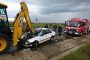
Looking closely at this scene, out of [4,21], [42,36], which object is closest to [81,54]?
[42,36]

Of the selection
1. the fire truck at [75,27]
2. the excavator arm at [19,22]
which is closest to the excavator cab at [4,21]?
the excavator arm at [19,22]

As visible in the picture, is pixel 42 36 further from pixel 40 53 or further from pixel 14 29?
pixel 14 29

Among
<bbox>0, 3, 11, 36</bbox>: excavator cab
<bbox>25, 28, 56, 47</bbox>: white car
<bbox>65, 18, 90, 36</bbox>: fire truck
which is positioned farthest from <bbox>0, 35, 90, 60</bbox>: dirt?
<bbox>65, 18, 90, 36</bbox>: fire truck

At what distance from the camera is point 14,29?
59.6 feet

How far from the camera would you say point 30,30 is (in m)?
20.3

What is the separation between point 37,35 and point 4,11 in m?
6.14

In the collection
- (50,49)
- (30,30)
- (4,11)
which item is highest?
(4,11)

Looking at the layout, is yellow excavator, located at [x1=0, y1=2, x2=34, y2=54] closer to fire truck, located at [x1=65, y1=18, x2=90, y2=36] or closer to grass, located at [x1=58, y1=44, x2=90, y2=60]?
grass, located at [x1=58, y1=44, x2=90, y2=60]

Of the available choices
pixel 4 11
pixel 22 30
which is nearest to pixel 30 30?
pixel 22 30

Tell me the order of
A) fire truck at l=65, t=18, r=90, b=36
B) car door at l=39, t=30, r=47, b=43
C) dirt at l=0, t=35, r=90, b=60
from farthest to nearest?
1. fire truck at l=65, t=18, r=90, b=36
2. car door at l=39, t=30, r=47, b=43
3. dirt at l=0, t=35, r=90, b=60

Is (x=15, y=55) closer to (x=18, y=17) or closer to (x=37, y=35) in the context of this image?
(x=18, y=17)

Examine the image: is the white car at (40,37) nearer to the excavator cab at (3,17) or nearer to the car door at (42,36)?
the car door at (42,36)

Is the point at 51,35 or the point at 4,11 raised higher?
the point at 4,11

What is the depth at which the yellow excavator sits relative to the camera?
16.4 m
